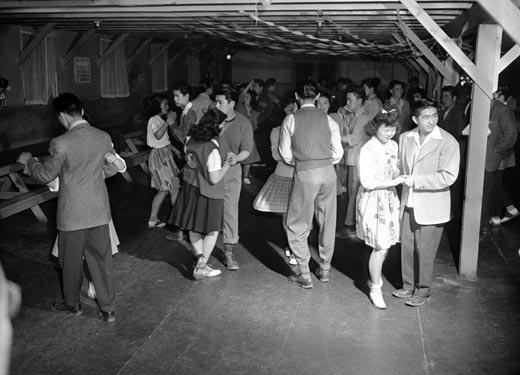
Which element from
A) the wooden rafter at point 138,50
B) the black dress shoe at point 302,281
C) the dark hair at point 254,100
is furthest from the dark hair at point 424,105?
the wooden rafter at point 138,50

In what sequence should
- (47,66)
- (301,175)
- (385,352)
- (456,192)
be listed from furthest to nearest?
(47,66) < (456,192) < (301,175) < (385,352)

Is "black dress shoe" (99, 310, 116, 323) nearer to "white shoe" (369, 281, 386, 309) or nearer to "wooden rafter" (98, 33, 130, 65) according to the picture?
"white shoe" (369, 281, 386, 309)

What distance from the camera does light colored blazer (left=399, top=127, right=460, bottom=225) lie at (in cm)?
467

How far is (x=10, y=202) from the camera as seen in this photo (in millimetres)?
6789

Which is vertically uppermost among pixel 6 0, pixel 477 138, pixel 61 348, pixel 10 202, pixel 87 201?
pixel 6 0

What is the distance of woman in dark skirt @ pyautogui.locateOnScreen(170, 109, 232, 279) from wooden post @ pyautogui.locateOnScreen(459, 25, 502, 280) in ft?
6.79

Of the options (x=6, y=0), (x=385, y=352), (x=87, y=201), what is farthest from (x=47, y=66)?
(x=385, y=352)

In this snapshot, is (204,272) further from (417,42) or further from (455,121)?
(455,121)

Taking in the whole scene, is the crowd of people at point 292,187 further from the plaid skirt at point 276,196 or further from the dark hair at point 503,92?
the dark hair at point 503,92

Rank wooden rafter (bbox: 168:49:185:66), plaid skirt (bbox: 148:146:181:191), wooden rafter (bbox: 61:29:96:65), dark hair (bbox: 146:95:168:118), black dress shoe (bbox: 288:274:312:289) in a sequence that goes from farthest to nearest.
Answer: wooden rafter (bbox: 168:49:185:66) → wooden rafter (bbox: 61:29:96:65) → dark hair (bbox: 146:95:168:118) → plaid skirt (bbox: 148:146:181:191) → black dress shoe (bbox: 288:274:312:289)

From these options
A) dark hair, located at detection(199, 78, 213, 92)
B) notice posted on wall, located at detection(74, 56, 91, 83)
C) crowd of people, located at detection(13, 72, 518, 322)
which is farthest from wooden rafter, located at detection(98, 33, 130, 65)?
crowd of people, located at detection(13, 72, 518, 322)

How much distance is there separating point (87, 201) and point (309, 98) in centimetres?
195

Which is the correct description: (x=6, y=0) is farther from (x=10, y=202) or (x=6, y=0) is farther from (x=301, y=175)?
(x=301, y=175)

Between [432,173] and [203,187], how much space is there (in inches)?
71.7
